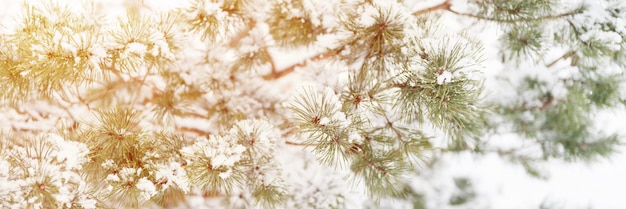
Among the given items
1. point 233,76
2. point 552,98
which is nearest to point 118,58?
point 233,76

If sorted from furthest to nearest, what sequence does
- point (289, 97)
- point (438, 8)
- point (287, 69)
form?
point (287, 69) < point (438, 8) < point (289, 97)

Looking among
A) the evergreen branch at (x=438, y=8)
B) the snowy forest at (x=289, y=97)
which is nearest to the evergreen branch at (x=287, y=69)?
the snowy forest at (x=289, y=97)

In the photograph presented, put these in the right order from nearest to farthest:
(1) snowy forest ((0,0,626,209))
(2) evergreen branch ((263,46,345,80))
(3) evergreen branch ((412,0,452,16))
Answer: (1) snowy forest ((0,0,626,209))
(3) evergreen branch ((412,0,452,16))
(2) evergreen branch ((263,46,345,80))

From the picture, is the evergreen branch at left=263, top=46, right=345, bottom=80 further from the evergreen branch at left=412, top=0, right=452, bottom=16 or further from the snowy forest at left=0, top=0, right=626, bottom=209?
the evergreen branch at left=412, top=0, right=452, bottom=16

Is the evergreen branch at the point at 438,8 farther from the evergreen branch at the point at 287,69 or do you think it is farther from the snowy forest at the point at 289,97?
the evergreen branch at the point at 287,69

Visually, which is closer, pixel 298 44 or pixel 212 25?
pixel 212 25

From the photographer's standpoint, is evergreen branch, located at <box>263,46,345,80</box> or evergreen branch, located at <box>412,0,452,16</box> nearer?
evergreen branch, located at <box>412,0,452,16</box>

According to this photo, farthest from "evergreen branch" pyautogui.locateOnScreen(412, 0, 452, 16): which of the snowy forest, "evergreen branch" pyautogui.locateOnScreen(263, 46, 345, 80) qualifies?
"evergreen branch" pyautogui.locateOnScreen(263, 46, 345, 80)

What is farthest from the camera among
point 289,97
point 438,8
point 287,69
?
point 287,69

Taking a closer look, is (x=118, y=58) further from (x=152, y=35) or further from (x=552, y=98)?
(x=552, y=98)
